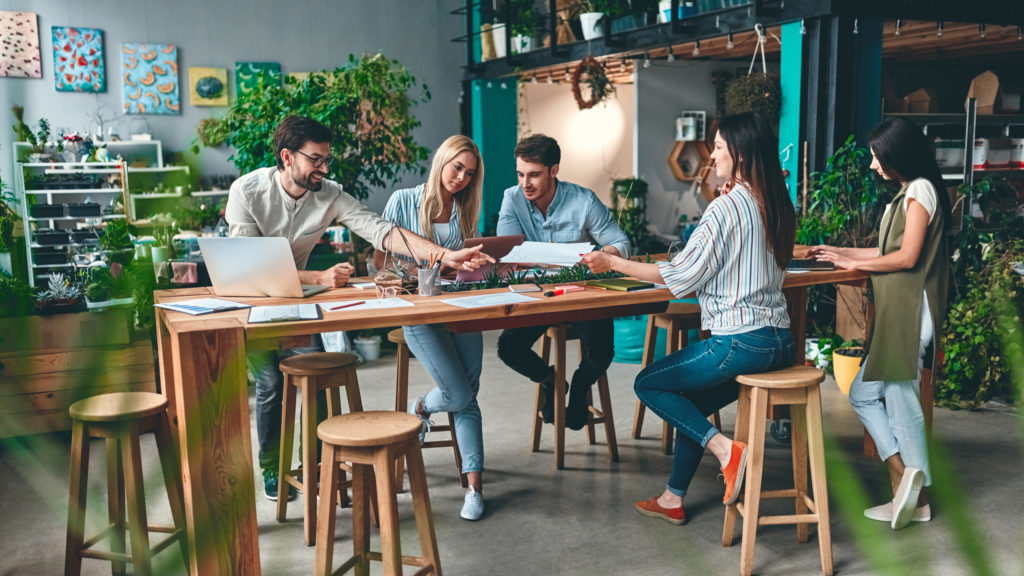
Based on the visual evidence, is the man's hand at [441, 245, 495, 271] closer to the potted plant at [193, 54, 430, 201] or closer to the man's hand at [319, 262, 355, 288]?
the man's hand at [319, 262, 355, 288]

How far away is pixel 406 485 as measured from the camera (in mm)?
3523

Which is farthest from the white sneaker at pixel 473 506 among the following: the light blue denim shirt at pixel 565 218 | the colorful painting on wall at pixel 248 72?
the colorful painting on wall at pixel 248 72

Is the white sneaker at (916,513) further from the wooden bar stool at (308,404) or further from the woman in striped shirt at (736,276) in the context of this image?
the wooden bar stool at (308,404)

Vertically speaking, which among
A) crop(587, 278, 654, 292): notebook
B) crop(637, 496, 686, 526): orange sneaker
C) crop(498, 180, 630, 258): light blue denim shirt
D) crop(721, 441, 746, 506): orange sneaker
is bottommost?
crop(637, 496, 686, 526): orange sneaker

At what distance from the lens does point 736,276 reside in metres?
2.80

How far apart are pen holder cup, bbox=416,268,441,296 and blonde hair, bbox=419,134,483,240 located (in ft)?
1.94

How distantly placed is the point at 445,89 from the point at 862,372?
28.6ft

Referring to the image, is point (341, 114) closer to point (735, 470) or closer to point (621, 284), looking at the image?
point (621, 284)

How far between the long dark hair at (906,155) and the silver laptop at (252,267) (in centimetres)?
215

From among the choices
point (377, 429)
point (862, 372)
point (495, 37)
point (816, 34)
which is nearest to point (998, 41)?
point (816, 34)

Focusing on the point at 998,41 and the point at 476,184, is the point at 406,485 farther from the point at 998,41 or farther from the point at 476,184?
the point at 998,41

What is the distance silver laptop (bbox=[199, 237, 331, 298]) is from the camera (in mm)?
2674

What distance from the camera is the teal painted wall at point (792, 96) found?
5.34 meters

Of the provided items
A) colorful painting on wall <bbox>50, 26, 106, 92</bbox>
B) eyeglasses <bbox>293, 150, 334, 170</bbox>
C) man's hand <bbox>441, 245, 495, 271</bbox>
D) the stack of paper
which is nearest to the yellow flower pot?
the stack of paper
